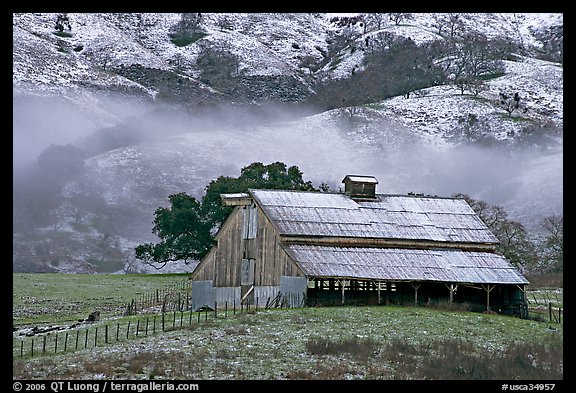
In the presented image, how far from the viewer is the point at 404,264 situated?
53.5m

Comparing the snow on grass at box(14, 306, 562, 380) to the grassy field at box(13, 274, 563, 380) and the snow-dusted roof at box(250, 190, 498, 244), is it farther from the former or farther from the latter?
the snow-dusted roof at box(250, 190, 498, 244)

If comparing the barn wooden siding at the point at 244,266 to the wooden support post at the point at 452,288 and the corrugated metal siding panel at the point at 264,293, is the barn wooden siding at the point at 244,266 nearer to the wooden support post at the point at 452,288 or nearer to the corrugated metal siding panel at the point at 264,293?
the corrugated metal siding panel at the point at 264,293

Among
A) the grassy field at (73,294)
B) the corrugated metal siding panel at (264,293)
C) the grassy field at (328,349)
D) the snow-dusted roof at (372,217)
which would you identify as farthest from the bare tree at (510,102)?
the grassy field at (328,349)

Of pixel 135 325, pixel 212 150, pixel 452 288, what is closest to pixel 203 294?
pixel 135 325

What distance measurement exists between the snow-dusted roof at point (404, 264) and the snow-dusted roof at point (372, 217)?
1.14 meters

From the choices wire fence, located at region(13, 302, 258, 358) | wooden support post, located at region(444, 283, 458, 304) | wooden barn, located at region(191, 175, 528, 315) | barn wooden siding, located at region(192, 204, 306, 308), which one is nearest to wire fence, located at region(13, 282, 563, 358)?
wire fence, located at region(13, 302, 258, 358)

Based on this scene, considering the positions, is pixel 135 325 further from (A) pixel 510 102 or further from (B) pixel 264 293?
(A) pixel 510 102

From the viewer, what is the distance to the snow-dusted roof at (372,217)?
54.9m

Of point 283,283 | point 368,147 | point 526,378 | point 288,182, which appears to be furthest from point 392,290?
point 368,147

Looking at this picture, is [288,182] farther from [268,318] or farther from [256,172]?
[268,318]

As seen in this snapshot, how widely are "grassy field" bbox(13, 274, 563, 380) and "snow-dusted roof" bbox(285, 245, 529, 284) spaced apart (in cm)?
273

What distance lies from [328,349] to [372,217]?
23.9 m

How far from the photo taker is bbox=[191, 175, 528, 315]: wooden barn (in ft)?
170

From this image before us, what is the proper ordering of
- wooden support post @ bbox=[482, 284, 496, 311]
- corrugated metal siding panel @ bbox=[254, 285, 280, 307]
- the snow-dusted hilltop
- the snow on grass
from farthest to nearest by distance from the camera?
the snow-dusted hilltop < wooden support post @ bbox=[482, 284, 496, 311] < corrugated metal siding panel @ bbox=[254, 285, 280, 307] < the snow on grass
